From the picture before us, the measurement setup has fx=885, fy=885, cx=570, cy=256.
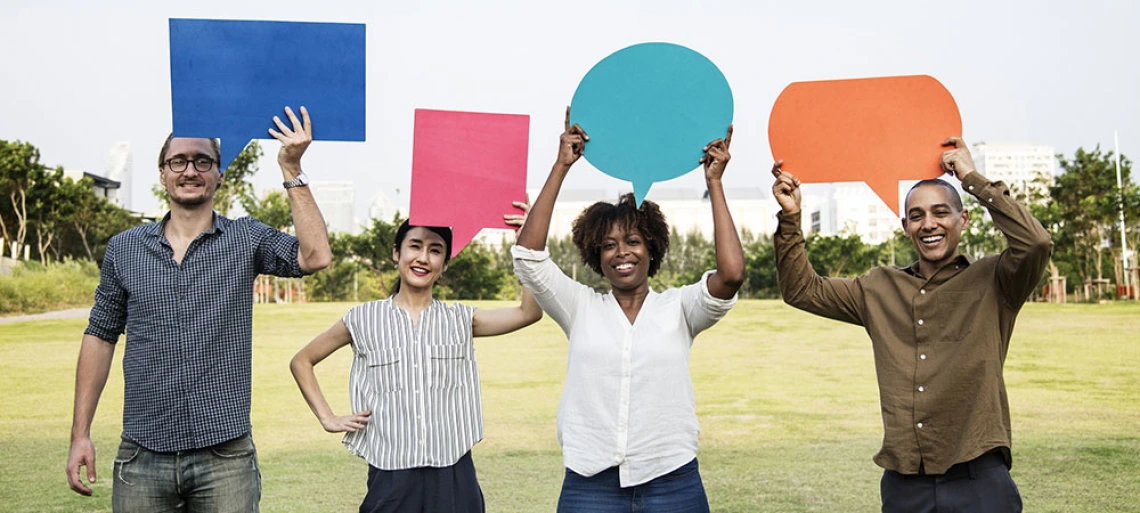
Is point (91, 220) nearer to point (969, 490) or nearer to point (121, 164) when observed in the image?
point (969, 490)

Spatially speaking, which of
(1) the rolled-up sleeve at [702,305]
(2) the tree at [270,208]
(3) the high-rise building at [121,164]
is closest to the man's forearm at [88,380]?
(1) the rolled-up sleeve at [702,305]

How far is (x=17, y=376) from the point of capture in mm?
12289

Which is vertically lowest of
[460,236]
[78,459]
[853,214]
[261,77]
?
[78,459]

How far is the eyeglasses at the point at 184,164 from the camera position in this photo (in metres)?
2.58

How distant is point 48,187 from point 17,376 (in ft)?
60.4

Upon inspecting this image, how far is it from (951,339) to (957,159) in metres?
0.52

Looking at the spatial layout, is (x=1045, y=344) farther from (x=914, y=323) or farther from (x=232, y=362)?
(x=232, y=362)

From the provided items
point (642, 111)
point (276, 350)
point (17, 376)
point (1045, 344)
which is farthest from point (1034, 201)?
point (642, 111)

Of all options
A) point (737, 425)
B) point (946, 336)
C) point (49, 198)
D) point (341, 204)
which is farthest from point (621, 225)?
point (341, 204)

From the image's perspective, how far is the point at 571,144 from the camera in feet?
8.50

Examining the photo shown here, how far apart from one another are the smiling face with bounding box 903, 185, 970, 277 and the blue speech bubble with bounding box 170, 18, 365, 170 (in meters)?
1.65

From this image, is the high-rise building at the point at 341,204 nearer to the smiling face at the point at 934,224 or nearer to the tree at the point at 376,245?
the tree at the point at 376,245

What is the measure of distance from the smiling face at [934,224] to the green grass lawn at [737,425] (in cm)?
209

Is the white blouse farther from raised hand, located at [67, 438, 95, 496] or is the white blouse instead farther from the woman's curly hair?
raised hand, located at [67, 438, 95, 496]
